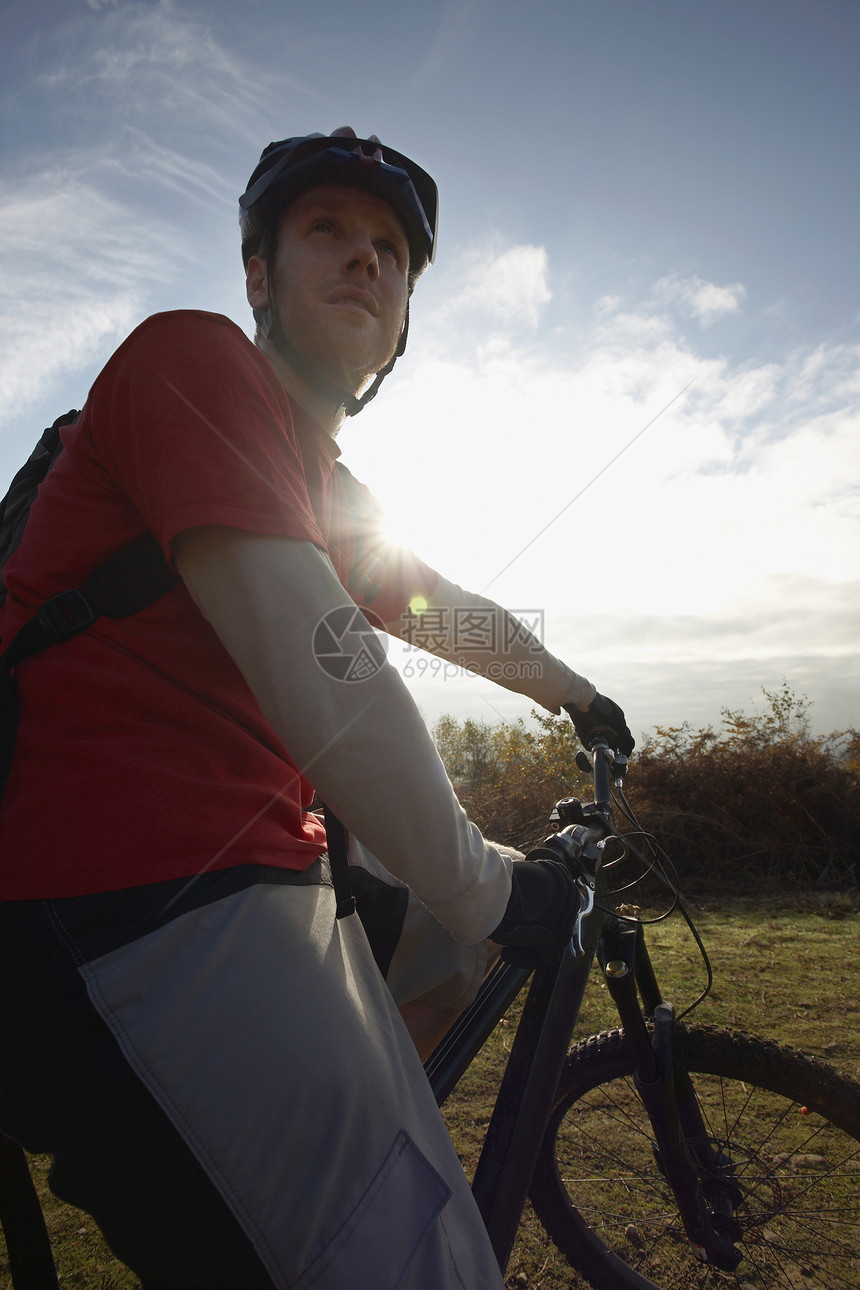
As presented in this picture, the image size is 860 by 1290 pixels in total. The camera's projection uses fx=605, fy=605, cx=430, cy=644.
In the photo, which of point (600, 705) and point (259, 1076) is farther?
point (600, 705)

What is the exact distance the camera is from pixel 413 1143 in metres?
1.01

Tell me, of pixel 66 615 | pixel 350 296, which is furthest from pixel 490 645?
pixel 66 615

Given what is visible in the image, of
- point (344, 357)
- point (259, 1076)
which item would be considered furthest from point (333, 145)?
point (259, 1076)

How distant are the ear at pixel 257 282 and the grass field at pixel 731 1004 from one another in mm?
2350

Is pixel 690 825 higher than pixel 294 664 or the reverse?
the reverse

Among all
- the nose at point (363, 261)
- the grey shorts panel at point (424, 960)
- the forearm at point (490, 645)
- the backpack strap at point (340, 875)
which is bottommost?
the grey shorts panel at point (424, 960)

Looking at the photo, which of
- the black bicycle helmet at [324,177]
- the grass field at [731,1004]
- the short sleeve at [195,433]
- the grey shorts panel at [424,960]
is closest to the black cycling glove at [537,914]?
the grey shorts panel at [424,960]

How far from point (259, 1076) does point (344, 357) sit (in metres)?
1.66

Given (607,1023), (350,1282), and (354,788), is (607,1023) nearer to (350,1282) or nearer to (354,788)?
(350,1282)

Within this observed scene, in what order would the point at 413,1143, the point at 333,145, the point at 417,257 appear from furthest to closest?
the point at 417,257, the point at 333,145, the point at 413,1143

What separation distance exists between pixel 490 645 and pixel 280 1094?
1.63m

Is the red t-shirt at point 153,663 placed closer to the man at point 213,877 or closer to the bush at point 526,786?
the man at point 213,877

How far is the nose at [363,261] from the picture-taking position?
5.71ft

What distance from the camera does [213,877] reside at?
1.00m
